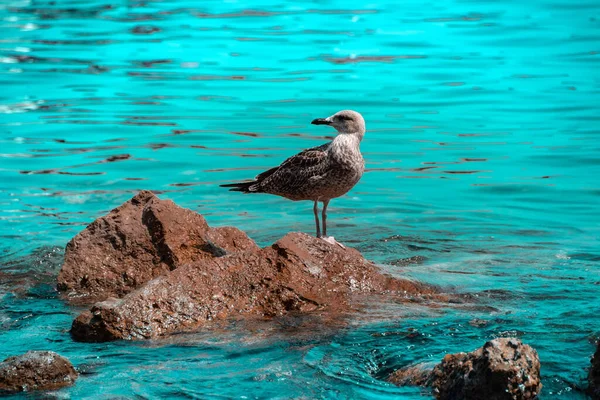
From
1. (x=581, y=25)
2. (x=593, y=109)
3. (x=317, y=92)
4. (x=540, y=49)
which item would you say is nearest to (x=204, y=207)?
(x=317, y=92)

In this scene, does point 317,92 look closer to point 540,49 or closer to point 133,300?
point 540,49

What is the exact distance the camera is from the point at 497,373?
4.72 meters

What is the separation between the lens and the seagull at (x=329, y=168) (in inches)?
322

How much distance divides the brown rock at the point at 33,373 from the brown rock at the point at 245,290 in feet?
2.49

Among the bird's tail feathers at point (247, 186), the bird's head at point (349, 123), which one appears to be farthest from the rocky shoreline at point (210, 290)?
the bird's head at point (349, 123)

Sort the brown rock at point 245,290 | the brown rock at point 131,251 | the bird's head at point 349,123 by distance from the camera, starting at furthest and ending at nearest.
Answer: the bird's head at point 349,123 → the brown rock at point 131,251 → the brown rock at point 245,290

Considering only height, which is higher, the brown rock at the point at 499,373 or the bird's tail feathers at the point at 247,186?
the bird's tail feathers at the point at 247,186

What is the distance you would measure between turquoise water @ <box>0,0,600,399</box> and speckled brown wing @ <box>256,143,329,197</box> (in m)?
1.10

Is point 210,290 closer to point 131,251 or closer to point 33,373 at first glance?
point 131,251

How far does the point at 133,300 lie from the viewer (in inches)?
244

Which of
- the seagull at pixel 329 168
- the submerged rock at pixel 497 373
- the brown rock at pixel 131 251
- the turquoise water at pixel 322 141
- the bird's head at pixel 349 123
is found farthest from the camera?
the bird's head at pixel 349 123

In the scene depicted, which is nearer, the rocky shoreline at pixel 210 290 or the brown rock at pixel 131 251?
the rocky shoreline at pixel 210 290

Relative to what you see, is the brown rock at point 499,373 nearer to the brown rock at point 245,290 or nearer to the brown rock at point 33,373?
the brown rock at point 245,290

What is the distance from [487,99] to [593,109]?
1786 millimetres
